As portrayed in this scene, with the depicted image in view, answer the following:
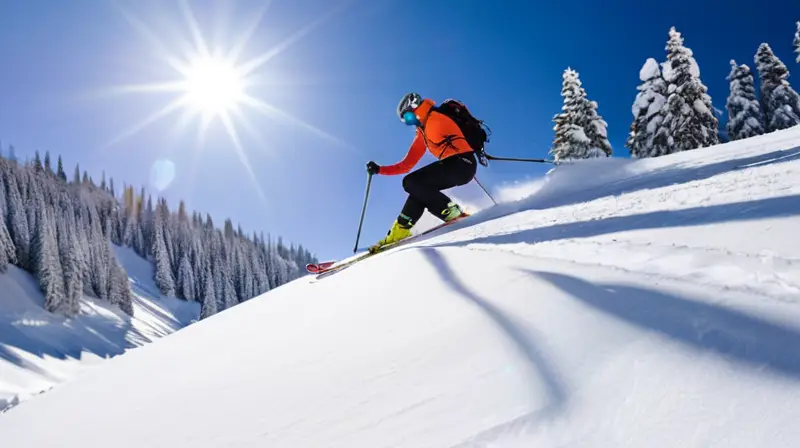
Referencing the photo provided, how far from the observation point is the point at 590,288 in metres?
1.71

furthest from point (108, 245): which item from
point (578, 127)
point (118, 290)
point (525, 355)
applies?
point (525, 355)

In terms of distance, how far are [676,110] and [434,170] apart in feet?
72.2

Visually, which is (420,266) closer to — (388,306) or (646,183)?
(388,306)

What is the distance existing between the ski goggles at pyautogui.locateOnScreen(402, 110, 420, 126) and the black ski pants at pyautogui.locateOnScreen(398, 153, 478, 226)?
2.25 ft

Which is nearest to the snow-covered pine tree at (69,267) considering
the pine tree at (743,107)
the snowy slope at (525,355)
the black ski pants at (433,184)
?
the black ski pants at (433,184)

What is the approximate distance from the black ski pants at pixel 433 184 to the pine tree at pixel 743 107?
26859 mm

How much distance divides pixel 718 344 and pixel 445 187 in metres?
5.18

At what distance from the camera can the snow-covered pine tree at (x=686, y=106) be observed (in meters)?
22.2

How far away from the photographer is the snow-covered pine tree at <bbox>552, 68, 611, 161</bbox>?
74.9 ft

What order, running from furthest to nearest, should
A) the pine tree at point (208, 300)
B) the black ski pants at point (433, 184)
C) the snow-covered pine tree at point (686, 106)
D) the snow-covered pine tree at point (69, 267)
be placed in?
1. the pine tree at point (208, 300)
2. the snow-covered pine tree at point (69, 267)
3. the snow-covered pine tree at point (686, 106)
4. the black ski pants at point (433, 184)

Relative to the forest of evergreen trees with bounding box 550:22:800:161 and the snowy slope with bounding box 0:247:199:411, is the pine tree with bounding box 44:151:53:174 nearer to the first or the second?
the snowy slope with bounding box 0:247:199:411

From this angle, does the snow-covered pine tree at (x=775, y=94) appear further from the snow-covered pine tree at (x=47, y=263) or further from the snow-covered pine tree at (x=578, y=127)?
the snow-covered pine tree at (x=47, y=263)

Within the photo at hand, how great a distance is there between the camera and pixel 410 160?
21.6 ft

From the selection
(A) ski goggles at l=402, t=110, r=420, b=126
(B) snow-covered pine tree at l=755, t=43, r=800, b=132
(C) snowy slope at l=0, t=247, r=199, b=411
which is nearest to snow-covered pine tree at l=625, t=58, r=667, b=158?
(B) snow-covered pine tree at l=755, t=43, r=800, b=132
